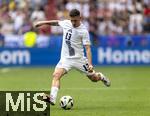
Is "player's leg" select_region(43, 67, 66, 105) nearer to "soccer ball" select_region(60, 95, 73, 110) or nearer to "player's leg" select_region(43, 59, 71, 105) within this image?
"player's leg" select_region(43, 59, 71, 105)

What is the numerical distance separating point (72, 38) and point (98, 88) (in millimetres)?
6068

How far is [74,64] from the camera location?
15.8 m

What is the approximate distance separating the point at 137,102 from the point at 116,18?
18.2 m

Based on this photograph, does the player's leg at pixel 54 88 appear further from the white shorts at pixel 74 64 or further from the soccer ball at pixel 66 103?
the soccer ball at pixel 66 103

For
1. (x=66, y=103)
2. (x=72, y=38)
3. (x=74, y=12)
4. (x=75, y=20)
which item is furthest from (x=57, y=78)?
(x=74, y=12)

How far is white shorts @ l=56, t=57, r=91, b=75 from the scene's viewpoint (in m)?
15.6

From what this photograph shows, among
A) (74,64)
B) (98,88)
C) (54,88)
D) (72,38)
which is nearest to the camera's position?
(54,88)

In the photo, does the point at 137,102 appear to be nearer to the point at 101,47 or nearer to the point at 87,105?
the point at 87,105

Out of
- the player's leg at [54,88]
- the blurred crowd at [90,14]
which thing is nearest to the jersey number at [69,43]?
the player's leg at [54,88]

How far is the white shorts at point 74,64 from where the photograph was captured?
615 inches

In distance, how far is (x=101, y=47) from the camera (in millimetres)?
31844

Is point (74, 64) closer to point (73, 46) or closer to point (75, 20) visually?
point (73, 46)

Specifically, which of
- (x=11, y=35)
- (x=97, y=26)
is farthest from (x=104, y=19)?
(x=11, y=35)

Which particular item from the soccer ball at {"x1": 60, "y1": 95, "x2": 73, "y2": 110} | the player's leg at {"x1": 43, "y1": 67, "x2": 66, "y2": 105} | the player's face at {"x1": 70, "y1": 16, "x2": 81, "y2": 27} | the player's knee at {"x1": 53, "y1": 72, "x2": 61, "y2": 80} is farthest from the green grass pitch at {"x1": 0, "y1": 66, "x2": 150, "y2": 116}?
the player's face at {"x1": 70, "y1": 16, "x2": 81, "y2": 27}
